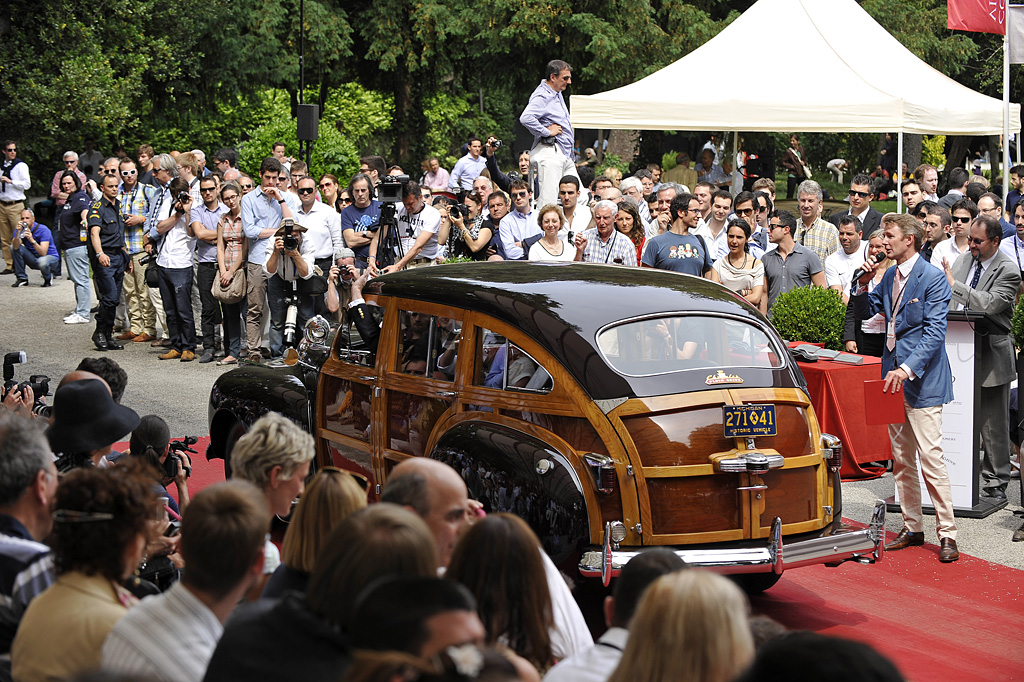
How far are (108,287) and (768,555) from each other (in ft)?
36.8

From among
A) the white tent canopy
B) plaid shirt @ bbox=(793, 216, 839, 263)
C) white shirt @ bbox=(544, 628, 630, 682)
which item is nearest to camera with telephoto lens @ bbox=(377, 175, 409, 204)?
plaid shirt @ bbox=(793, 216, 839, 263)

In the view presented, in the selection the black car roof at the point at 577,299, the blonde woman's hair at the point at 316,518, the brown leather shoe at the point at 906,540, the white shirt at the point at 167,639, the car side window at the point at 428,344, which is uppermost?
the black car roof at the point at 577,299

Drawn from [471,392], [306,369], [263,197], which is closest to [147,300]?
[263,197]

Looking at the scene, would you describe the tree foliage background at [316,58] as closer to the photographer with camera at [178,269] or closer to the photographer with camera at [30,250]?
the photographer with camera at [30,250]

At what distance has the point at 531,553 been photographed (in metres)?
3.66

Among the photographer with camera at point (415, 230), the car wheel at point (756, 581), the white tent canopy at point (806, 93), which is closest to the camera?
the car wheel at point (756, 581)

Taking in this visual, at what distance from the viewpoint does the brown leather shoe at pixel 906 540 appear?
8102 millimetres

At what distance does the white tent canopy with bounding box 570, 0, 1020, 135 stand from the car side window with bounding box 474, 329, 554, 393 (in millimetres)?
11282

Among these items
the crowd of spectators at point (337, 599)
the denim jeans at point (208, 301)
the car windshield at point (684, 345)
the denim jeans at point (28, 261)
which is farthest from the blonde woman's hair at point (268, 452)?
the denim jeans at point (28, 261)

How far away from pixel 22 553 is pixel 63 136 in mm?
24258

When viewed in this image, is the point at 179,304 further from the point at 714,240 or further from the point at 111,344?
the point at 714,240

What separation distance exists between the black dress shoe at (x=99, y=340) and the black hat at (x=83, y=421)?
9.56 metres

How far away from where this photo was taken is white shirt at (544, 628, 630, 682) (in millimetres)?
3400

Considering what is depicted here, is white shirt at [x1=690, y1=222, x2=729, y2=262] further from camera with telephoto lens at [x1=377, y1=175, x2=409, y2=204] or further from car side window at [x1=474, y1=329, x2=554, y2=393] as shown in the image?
car side window at [x1=474, y1=329, x2=554, y2=393]
